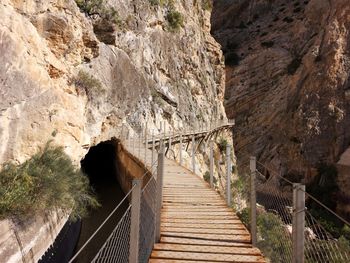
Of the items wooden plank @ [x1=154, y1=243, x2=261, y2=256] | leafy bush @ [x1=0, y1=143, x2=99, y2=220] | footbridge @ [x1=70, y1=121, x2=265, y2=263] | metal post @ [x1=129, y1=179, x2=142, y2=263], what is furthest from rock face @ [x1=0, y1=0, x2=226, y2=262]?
→ metal post @ [x1=129, y1=179, x2=142, y2=263]

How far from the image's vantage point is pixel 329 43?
49031 mm

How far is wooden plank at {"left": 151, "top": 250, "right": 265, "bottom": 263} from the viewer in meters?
5.82

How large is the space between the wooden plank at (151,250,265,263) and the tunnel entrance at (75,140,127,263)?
20.3 ft

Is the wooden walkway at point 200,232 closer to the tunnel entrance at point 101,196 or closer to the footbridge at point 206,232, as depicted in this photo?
the footbridge at point 206,232

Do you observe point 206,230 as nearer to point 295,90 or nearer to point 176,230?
point 176,230

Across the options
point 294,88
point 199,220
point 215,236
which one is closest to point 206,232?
point 215,236

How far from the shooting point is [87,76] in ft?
56.7

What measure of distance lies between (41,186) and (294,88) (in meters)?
45.7

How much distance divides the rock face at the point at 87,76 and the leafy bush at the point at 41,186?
71 centimetres

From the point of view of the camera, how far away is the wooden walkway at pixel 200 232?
596cm

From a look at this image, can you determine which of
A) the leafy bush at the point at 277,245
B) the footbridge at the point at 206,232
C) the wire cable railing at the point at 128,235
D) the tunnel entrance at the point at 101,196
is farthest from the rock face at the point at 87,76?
the leafy bush at the point at 277,245

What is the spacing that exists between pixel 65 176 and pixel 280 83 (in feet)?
150

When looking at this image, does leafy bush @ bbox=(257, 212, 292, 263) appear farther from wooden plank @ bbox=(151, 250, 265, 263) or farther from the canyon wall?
the canyon wall

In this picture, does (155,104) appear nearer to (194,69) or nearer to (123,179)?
(123,179)
